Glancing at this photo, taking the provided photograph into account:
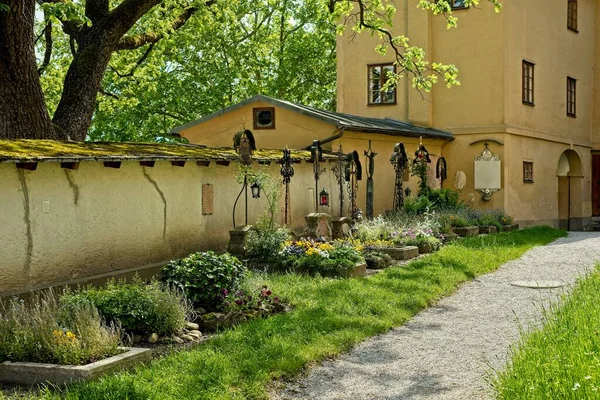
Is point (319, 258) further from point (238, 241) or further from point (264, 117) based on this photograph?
point (264, 117)

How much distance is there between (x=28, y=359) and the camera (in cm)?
680

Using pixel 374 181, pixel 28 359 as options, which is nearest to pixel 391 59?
pixel 374 181

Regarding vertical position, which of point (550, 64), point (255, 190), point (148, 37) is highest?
point (550, 64)

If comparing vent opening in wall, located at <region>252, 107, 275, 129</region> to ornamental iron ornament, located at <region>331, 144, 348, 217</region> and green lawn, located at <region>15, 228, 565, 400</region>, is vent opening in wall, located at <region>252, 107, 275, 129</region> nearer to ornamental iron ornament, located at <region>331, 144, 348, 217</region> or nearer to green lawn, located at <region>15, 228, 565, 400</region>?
ornamental iron ornament, located at <region>331, 144, 348, 217</region>

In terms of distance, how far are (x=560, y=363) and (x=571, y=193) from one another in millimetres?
23838

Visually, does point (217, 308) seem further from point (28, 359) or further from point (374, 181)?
point (374, 181)

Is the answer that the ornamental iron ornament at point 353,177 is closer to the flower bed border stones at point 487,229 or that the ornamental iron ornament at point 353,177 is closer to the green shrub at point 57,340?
the flower bed border stones at point 487,229

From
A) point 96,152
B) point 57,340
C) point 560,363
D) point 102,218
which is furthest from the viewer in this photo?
point 102,218

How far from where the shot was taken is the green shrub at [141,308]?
7.88 metres

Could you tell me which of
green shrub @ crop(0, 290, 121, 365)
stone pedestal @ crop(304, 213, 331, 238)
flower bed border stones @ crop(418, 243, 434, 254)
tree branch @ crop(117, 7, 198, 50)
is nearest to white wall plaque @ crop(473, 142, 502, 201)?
flower bed border stones @ crop(418, 243, 434, 254)

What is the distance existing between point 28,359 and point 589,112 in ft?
84.6

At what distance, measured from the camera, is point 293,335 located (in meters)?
7.96

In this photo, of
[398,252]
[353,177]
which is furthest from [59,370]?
[353,177]

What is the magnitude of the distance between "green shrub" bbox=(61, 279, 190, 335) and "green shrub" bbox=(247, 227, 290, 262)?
470 centimetres
